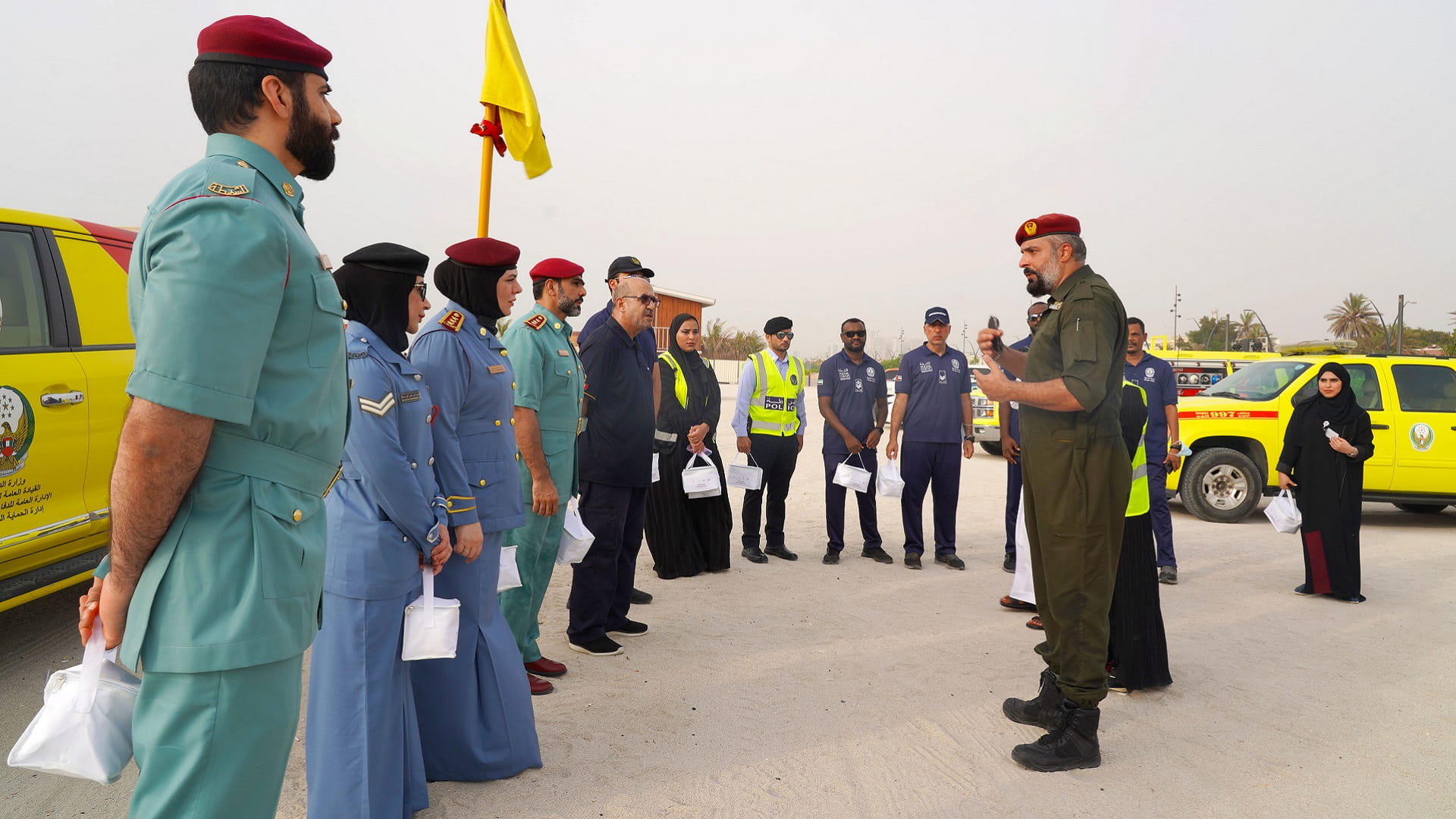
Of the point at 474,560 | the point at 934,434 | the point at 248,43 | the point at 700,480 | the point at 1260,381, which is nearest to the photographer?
the point at 248,43

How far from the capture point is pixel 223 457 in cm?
158

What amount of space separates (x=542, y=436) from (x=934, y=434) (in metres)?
4.20

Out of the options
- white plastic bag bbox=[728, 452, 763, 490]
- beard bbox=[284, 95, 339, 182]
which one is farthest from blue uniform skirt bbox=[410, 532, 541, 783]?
white plastic bag bbox=[728, 452, 763, 490]

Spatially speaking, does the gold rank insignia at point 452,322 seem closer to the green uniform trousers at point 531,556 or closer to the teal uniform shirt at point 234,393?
the green uniform trousers at point 531,556

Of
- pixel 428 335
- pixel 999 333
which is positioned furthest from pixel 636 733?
pixel 999 333

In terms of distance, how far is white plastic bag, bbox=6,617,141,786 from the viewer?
153cm

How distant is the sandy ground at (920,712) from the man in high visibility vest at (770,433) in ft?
3.17

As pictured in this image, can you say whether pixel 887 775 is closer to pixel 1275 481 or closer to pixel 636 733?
pixel 636 733

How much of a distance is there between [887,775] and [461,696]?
5.56 ft

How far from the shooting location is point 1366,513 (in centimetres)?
1095

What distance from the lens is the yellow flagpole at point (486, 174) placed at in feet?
18.0

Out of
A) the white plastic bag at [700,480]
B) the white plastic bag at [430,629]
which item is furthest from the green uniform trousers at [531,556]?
the white plastic bag at [700,480]

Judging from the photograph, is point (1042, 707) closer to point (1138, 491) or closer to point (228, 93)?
point (1138, 491)

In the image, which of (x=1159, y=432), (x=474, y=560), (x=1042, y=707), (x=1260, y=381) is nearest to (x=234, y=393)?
(x=474, y=560)
